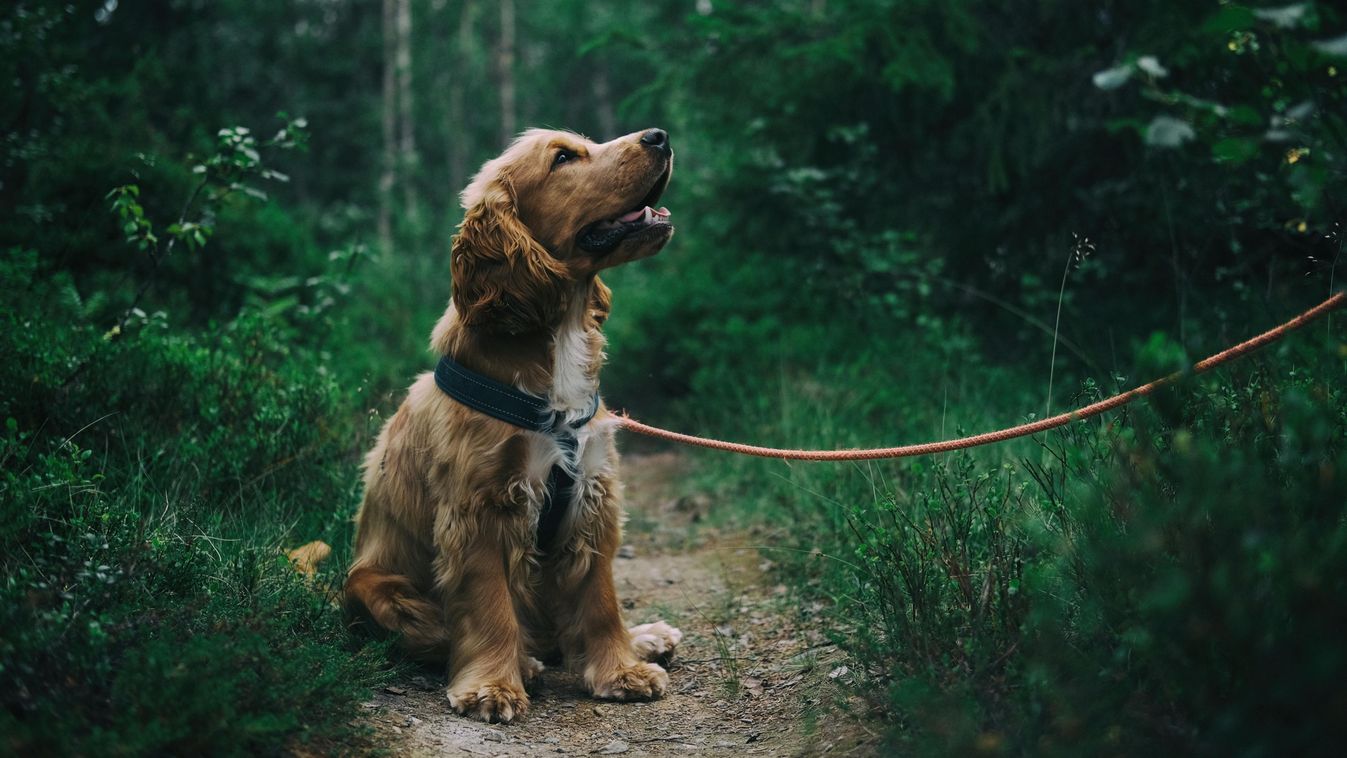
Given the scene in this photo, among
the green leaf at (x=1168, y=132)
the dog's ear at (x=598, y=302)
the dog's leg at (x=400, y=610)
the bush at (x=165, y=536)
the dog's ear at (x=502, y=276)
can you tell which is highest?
the green leaf at (x=1168, y=132)

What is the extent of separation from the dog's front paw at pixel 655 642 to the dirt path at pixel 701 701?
77 millimetres

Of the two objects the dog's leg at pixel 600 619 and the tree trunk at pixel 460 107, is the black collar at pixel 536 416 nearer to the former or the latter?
the dog's leg at pixel 600 619

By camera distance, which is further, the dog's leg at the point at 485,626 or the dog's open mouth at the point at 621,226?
the dog's open mouth at the point at 621,226

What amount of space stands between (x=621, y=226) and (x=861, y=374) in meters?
3.17

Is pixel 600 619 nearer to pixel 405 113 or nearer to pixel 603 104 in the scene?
pixel 405 113

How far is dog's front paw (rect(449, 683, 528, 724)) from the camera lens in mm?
3168

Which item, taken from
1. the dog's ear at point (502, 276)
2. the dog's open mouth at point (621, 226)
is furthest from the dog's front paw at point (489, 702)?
the dog's open mouth at point (621, 226)

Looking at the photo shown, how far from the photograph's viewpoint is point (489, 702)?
125 inches

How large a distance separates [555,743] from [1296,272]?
4671 millimetres

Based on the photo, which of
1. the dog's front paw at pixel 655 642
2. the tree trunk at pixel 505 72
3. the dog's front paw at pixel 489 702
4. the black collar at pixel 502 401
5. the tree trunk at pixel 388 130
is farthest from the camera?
the tree trunk at pixel 505 72

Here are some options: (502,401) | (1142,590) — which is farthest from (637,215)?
(1142,590)

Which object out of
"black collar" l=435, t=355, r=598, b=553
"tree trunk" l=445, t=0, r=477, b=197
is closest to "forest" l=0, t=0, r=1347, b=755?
"black collar" l=435, t=355, r=598, b=553

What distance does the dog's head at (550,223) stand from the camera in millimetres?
3361

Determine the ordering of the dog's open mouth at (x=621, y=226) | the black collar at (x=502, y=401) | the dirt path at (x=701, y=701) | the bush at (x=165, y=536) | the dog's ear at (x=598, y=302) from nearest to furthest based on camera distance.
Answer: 1. the bush at (x=165, y=536)
2. the dirt path at (x=701, y=701)
3. the black collar at (x=502, y=401)
4. the dog's open mouth at (x=621, y=226)
5. the dog's ear at (x=598, y=302)
